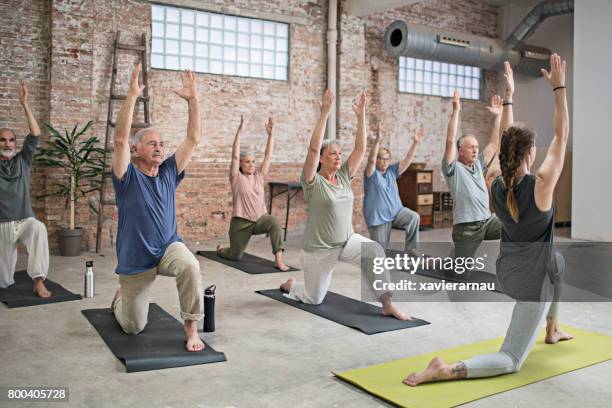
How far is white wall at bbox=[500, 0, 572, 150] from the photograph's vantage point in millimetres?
11023

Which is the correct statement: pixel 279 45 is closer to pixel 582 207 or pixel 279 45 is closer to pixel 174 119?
pixel 174 119

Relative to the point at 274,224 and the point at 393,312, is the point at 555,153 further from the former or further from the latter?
the point at 274,224

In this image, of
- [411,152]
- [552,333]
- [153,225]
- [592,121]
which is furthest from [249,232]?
[592,121]

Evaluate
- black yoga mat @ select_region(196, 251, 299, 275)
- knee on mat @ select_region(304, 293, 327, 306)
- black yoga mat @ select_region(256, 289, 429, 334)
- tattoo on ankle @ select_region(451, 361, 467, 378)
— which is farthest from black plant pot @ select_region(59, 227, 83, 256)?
tattoo on ankle @ select_region(451, 361, 467, 378)

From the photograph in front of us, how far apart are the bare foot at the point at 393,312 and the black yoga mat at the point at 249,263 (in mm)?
2013

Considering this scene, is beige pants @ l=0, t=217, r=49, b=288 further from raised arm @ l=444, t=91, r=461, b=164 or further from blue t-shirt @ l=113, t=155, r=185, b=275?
raised arm @ l=444, t=91, r=461, b=164

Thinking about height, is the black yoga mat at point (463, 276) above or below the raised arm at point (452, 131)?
below

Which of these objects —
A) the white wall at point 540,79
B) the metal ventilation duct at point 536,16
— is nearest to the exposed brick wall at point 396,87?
the white wall at point 540,79

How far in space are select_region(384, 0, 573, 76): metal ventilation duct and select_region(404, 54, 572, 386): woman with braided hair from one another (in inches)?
266

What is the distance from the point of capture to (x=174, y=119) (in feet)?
26.6

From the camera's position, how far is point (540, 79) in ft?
37.3

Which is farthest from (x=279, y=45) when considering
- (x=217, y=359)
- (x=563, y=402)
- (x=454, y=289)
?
(x=563, y=402)

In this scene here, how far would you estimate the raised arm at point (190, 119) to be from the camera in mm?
3465

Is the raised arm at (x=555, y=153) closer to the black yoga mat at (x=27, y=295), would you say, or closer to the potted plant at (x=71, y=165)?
the black yoga mat at (x=27, y=295)
